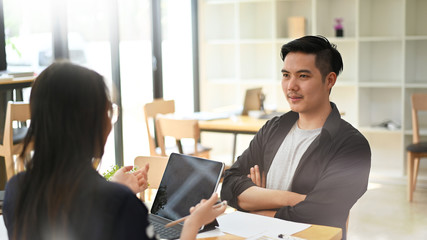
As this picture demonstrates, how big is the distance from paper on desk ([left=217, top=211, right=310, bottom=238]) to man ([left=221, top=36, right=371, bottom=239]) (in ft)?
0.46

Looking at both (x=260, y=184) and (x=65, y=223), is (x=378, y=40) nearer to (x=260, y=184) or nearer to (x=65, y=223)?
(x=260, y=184)

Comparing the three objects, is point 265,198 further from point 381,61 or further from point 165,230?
point 381,61

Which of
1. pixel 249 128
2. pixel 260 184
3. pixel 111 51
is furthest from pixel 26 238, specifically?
pixel 111 51

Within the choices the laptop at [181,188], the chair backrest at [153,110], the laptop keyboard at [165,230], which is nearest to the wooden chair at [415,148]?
the chair backrest at [153,110]

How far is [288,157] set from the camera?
2.37 metres

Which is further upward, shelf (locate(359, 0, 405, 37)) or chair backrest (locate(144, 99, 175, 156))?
shelf (locate(359, 0, 405, 37))

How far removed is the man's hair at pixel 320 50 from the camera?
91.6 inches

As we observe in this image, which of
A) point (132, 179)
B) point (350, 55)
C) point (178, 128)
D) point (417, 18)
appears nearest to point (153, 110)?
point (178, 128)

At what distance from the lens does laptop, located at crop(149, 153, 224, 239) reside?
190 cm

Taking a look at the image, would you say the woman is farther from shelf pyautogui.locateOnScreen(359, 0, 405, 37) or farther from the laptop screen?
shelf pyautogui.locateOnScreen(359, 0, 405, 37)

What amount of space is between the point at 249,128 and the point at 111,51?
1.60m

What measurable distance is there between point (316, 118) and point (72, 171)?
4.45 ft

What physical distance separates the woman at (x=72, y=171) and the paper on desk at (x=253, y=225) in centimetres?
74

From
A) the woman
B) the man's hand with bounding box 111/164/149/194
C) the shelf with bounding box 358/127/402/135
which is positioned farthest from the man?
the shelf with bounding box 358/127/402/135
